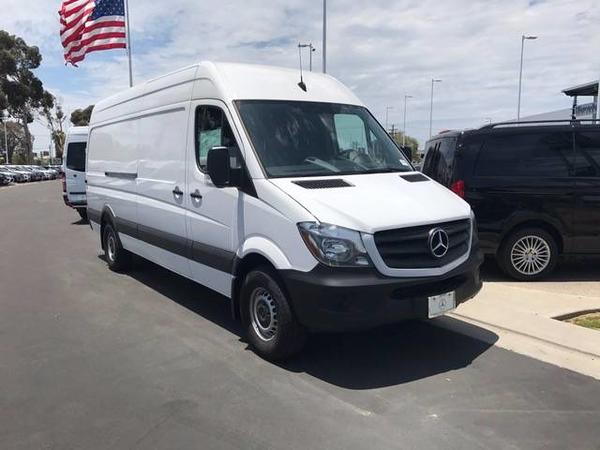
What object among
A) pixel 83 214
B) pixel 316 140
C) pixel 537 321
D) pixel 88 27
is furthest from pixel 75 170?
pixel 537 321

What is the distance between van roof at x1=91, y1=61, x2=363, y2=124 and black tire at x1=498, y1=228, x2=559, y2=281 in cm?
297

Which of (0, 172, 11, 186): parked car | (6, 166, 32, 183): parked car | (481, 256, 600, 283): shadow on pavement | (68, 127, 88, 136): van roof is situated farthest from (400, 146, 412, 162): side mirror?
(6, 166, 32, 183): parked car

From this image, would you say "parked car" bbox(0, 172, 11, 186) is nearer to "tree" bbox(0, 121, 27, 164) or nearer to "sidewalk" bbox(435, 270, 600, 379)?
Result: "tree" bbox(0, 121, 27, 164)

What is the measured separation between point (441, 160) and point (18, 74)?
6408 cm

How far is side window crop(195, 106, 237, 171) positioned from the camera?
208 inches

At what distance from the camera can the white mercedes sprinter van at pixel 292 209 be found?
4.25m

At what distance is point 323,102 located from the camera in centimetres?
582

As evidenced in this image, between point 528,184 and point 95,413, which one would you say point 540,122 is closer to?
point 528,184

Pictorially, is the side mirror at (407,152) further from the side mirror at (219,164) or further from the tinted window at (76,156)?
the tinted window at (76,156)

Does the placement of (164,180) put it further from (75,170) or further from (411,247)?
(75,170)

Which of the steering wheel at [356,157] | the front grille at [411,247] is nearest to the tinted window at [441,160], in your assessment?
the steering wheel at [356,157]

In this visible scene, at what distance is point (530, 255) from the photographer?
7.48 meters

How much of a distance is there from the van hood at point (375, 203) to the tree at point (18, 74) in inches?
2430

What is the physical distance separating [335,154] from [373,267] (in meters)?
1.56
